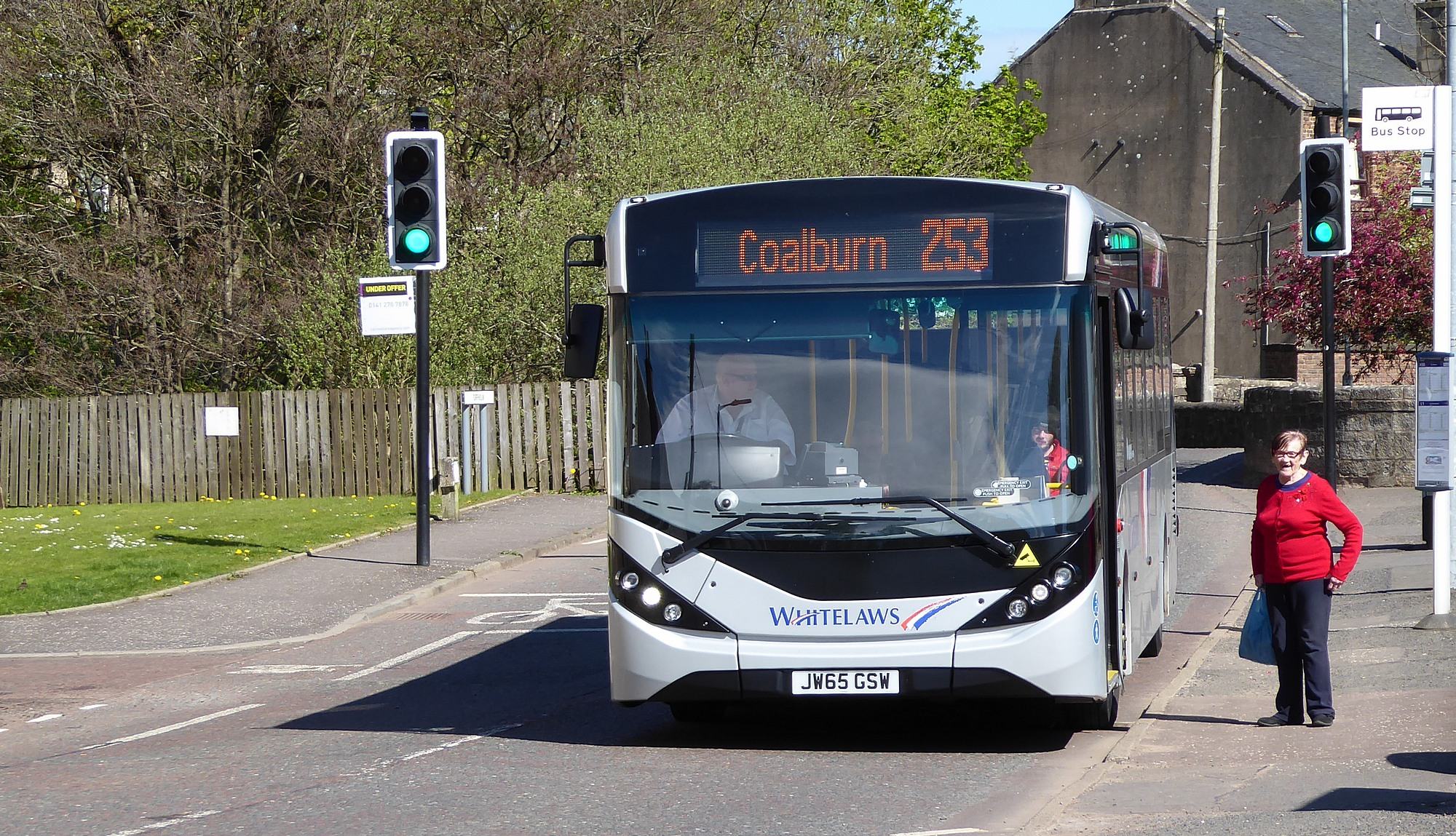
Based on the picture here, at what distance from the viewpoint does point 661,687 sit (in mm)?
8734

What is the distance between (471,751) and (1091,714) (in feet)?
10.3

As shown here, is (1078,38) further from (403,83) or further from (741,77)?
(403,83)

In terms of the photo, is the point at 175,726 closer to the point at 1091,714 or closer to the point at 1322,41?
the point at 1091,714

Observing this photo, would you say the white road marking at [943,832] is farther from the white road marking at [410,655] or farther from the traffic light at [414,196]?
the traffic light at [414,196]

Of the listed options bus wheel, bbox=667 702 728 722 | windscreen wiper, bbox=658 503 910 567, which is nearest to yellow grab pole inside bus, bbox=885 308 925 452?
windscreen wiper, bbox=658 503 910 567

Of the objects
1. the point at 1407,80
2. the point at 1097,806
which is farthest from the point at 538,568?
the point at 1407,80

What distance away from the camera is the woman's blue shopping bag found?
9.56 meters

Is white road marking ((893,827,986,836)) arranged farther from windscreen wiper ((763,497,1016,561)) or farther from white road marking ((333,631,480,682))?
white road marking ((333,631,480,682))

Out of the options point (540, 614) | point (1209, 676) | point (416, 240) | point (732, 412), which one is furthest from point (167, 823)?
point (416, 240)

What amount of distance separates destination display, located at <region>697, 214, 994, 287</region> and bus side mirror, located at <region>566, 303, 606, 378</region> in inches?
22.3

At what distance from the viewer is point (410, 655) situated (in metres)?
12.9

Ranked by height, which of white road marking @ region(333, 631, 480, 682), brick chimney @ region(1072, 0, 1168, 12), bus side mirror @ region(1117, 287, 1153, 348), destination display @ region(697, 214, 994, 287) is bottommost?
white road marking @ region(333, 631, 480, 682)

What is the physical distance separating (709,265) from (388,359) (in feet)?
65.1

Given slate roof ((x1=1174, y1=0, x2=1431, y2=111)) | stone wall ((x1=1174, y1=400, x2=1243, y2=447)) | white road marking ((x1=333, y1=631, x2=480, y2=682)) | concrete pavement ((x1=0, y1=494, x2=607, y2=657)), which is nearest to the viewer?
white road marking ((x1=333, y1=631, x2=480, y2=682))
